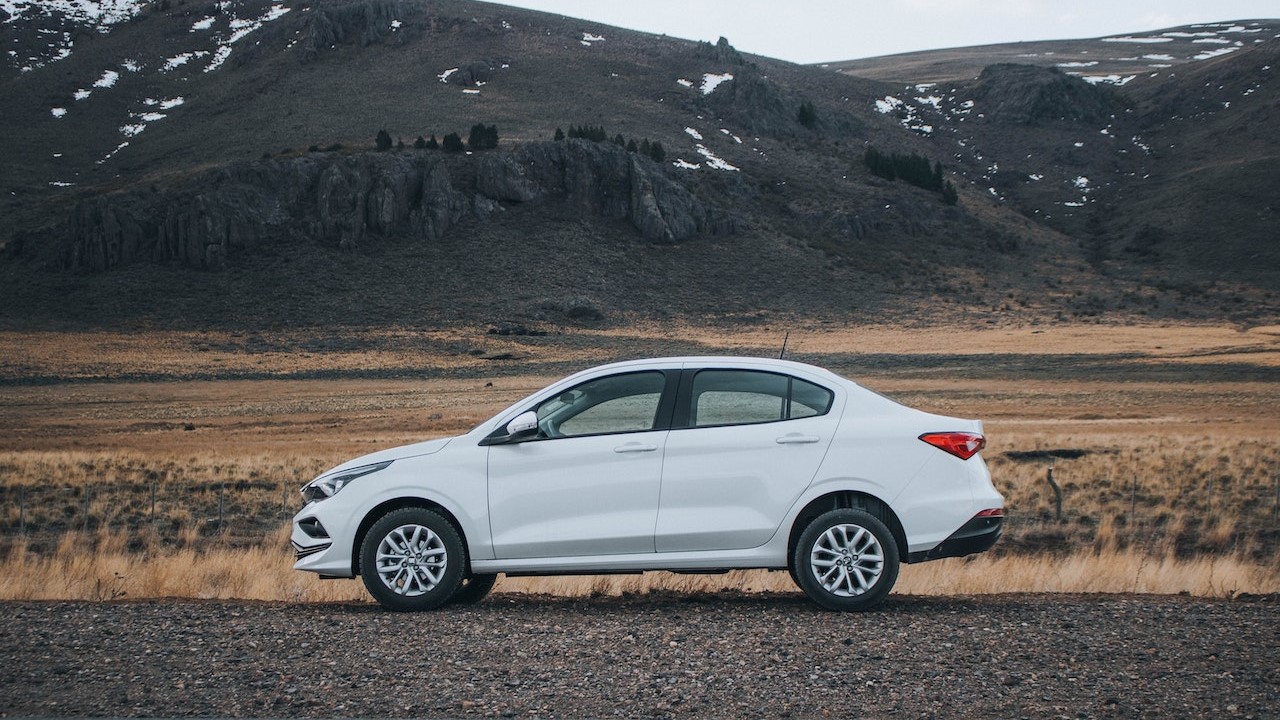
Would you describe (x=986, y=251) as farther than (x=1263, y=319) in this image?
Yes

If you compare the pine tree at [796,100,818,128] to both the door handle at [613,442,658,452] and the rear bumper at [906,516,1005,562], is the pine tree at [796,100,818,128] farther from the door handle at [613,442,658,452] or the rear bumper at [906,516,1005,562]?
the door handle at [613,442,658,452]

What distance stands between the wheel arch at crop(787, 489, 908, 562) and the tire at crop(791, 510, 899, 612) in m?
0.14

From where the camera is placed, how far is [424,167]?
84.1m

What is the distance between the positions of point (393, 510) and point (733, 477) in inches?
95.1

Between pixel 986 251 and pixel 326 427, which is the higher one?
pixel 986 251

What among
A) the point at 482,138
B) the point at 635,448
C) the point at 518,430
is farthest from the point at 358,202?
the point at 635,448

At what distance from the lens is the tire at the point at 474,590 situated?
7.73 metres

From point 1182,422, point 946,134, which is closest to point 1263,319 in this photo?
point 1182,422

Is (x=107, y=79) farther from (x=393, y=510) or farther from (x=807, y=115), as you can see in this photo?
(x=393, y=510)

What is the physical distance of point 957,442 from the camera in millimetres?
7172

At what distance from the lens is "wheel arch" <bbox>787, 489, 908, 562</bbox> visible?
713 centimetres

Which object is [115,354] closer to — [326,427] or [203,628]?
[326,427]

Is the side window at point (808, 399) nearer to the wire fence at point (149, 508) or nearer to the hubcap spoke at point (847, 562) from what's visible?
the hubcap spoke at point (847, 562)

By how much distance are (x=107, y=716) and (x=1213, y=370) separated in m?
52.1
